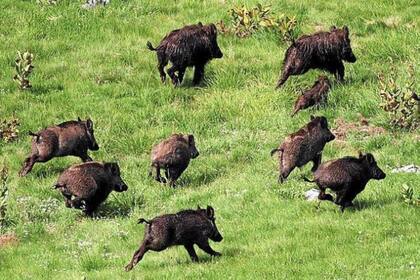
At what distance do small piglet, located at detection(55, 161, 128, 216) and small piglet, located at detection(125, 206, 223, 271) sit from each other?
8.22ft

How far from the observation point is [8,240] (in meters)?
16.0

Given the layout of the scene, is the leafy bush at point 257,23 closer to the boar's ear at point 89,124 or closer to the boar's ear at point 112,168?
the boar's ear at point 89,124

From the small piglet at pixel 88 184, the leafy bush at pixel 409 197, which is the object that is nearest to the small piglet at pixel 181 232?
the small piglet at pixel 88 184

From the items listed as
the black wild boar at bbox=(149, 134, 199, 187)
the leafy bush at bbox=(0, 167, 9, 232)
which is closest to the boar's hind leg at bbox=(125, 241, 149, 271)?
the leafy bush at bbox=(0, 167, 9, 232)

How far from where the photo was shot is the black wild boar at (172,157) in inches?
691

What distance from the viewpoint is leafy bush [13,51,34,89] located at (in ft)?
71.7

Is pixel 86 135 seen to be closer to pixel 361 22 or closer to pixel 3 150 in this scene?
pixel 3 150

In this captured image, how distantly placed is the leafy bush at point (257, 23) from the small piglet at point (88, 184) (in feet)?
26.1

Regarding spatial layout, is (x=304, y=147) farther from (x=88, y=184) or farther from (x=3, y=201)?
(x=3, y=201)

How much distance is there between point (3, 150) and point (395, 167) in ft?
25.0

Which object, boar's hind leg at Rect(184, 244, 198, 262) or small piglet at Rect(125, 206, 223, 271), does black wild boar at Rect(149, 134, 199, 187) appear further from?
boar's hind leg at Rect(184, 244, 198, 262)

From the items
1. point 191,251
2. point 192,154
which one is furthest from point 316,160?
point 191,251

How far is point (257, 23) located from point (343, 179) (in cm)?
932

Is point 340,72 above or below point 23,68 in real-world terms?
below
